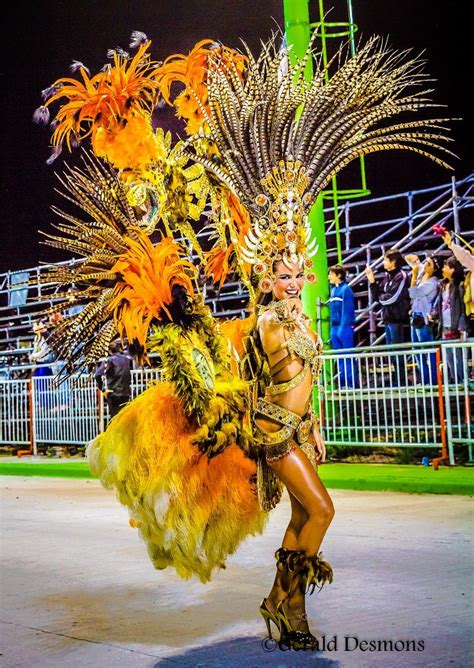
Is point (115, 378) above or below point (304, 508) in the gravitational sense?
above

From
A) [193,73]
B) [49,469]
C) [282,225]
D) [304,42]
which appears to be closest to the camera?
[282,225]

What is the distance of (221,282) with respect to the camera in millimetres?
6570

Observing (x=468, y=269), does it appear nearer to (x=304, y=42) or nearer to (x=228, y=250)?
(x=304, y=42)

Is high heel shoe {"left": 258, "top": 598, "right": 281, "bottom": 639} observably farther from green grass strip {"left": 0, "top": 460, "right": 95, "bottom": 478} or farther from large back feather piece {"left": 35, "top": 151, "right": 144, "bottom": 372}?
green grass strip {"left": 0, "top": 460, "right": 95, "bottom": 478}

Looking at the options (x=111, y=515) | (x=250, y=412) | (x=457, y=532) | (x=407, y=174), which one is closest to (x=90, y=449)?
(x=250, y=412)

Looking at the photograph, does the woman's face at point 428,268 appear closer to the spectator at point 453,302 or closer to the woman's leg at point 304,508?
the spectator at point 453,302

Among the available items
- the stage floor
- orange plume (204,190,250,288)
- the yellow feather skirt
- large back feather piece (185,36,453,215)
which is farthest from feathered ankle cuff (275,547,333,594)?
orange plume (204,190,250,288)

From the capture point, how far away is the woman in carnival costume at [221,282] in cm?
523

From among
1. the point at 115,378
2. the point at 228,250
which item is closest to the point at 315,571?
the point at 228,250

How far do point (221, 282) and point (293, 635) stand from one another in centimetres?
244

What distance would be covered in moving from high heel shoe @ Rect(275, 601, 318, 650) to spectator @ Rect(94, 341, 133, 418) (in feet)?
38.6

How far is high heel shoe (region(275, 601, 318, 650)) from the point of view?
5027mm

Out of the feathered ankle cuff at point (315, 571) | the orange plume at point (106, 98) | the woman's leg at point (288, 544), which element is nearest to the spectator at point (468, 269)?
the orange plume at point (106, 98)

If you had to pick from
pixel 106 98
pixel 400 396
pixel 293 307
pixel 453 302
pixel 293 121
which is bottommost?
pixel 400 396
